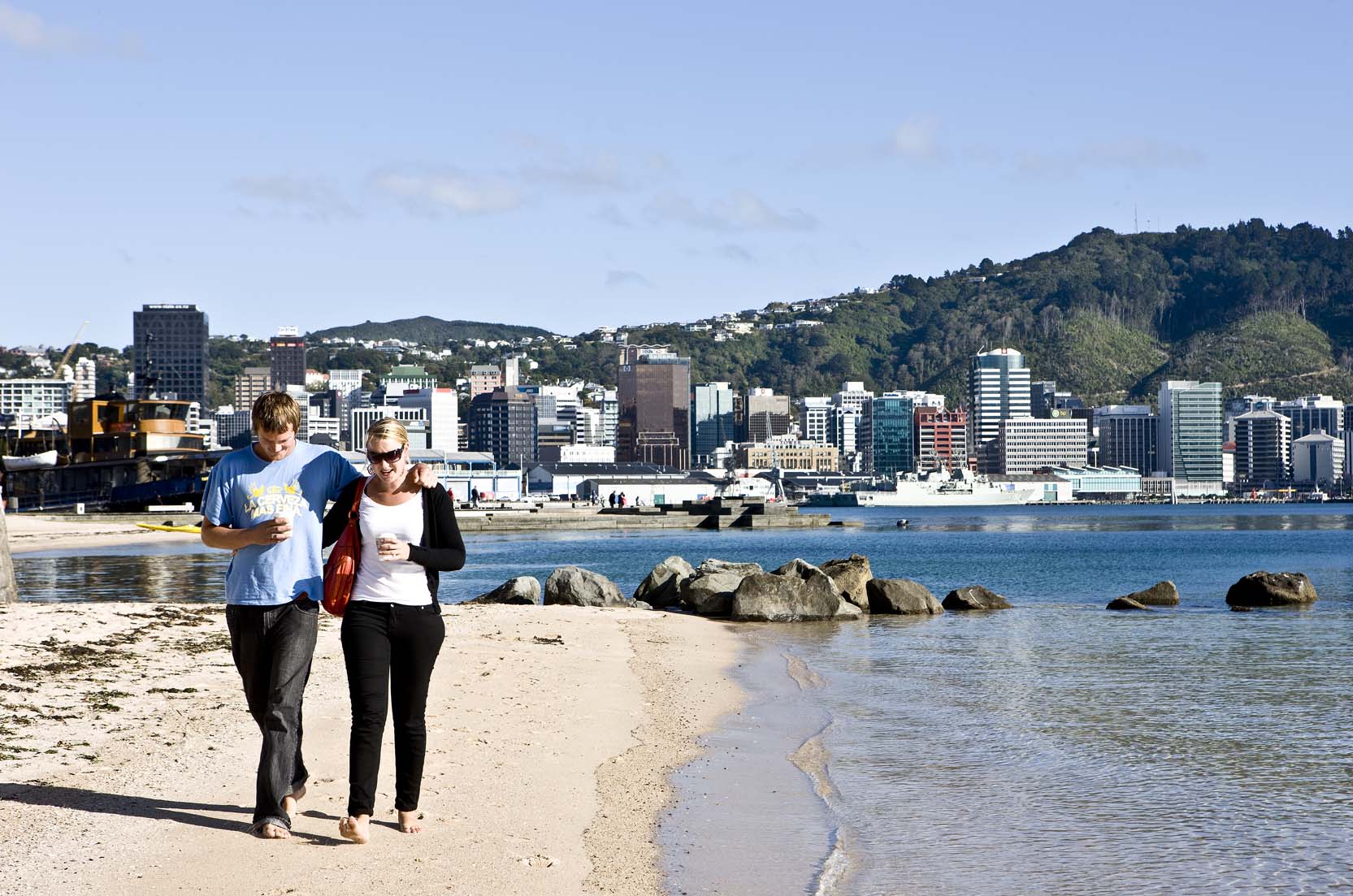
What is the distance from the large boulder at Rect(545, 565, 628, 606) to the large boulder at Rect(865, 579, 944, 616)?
4864 millimetres

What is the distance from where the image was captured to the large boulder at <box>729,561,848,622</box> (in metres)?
24.2

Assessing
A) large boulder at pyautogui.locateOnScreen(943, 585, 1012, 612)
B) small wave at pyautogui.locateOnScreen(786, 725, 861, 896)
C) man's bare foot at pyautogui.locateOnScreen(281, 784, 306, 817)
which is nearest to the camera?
man's bare foot at pyautogui.locateOnScreen(281, 784, 306, 817)

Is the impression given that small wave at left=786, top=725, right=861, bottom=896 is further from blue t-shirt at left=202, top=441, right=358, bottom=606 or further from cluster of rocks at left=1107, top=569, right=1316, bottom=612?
cluster of rocks at left=1107, top=569, right=1316, bottom=612

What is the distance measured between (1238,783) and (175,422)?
266ft

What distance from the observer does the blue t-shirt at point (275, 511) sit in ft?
22.0

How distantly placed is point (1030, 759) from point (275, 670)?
6.18 meters

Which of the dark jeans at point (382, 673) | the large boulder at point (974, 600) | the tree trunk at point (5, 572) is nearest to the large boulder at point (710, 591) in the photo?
the large boulder at point (974, 600)

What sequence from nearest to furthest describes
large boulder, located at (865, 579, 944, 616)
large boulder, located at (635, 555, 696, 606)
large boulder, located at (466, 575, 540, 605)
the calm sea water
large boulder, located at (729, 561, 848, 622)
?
1. the calm sea water
2. large boulder, located at (729, 561, 848, 622)
3. large boulder, located at (865, 579, 944, 616)
4. large boulder, located at (466, 575, 540, 605)
5. large boulder, located at (635, 555, 696, 606)

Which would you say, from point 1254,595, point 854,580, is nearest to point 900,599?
point 854,580

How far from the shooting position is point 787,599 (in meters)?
24.4

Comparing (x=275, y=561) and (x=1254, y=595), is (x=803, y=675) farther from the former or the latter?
(x=1254, y=595)

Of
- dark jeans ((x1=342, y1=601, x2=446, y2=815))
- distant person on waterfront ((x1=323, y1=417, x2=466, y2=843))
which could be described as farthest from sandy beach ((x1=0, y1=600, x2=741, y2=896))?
distant person on waterfront ((x1=323, y1=417, x2=466, y2=843))

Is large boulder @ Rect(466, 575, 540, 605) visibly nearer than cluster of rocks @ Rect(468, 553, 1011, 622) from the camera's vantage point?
No

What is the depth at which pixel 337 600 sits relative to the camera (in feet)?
21.4
